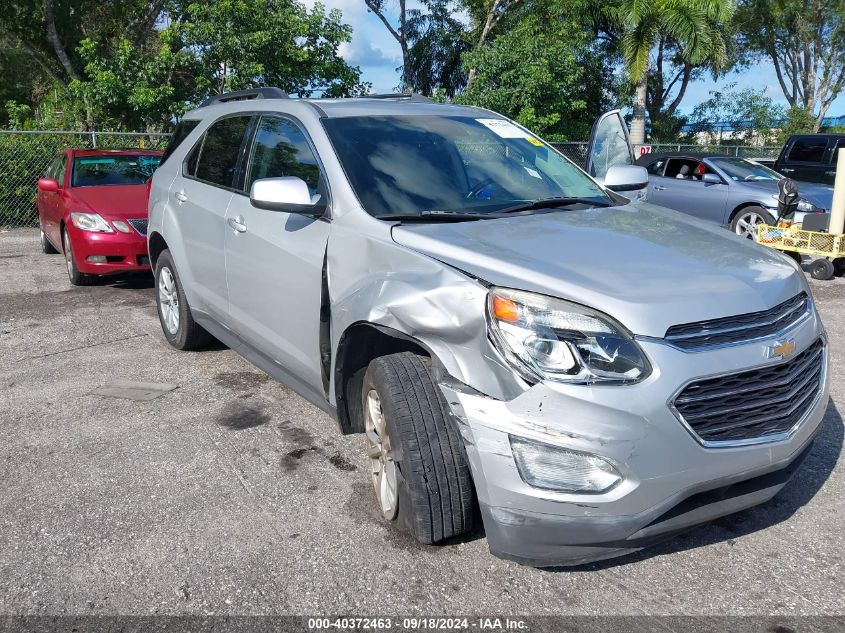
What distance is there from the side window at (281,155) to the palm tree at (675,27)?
2087cm

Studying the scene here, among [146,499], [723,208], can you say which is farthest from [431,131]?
[723,208]

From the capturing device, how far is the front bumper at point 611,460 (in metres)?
2.66

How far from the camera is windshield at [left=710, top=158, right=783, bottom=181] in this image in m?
12.6

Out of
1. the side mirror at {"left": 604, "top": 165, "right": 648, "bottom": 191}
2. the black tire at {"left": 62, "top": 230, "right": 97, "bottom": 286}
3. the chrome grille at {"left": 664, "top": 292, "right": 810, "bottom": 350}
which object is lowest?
the black tire at {"left": 62, "top": 230, "right": 97, "bottom": 286}

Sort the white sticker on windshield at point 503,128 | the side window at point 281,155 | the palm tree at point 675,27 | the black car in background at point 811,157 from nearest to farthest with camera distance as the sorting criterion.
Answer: the side window at point 281,155 → the white sticker on windshield at point 503,128 → the black car in background at point 811,157 → the palm tree at point 675,27

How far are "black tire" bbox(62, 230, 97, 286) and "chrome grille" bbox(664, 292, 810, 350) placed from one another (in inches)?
309

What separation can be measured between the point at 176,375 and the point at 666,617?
13.0 ft

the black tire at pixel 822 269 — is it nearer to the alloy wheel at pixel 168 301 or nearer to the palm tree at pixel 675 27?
the alloy wheel at pixel 168 301

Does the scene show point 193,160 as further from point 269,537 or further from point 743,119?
point 743,119

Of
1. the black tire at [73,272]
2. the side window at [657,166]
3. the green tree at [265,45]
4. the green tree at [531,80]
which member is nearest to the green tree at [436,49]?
the green tree at [531,80]

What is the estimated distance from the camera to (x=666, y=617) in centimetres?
285

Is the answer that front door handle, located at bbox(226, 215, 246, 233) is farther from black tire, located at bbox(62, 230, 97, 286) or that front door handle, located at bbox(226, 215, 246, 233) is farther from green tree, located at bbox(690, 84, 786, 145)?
green tree, located at bbox(690, 84, 786, 145)

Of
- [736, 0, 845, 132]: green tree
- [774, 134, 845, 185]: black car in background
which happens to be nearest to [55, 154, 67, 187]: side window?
[774, 134, 845, 185]: black car in background

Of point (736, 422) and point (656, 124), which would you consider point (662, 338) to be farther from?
point (656, 124)
